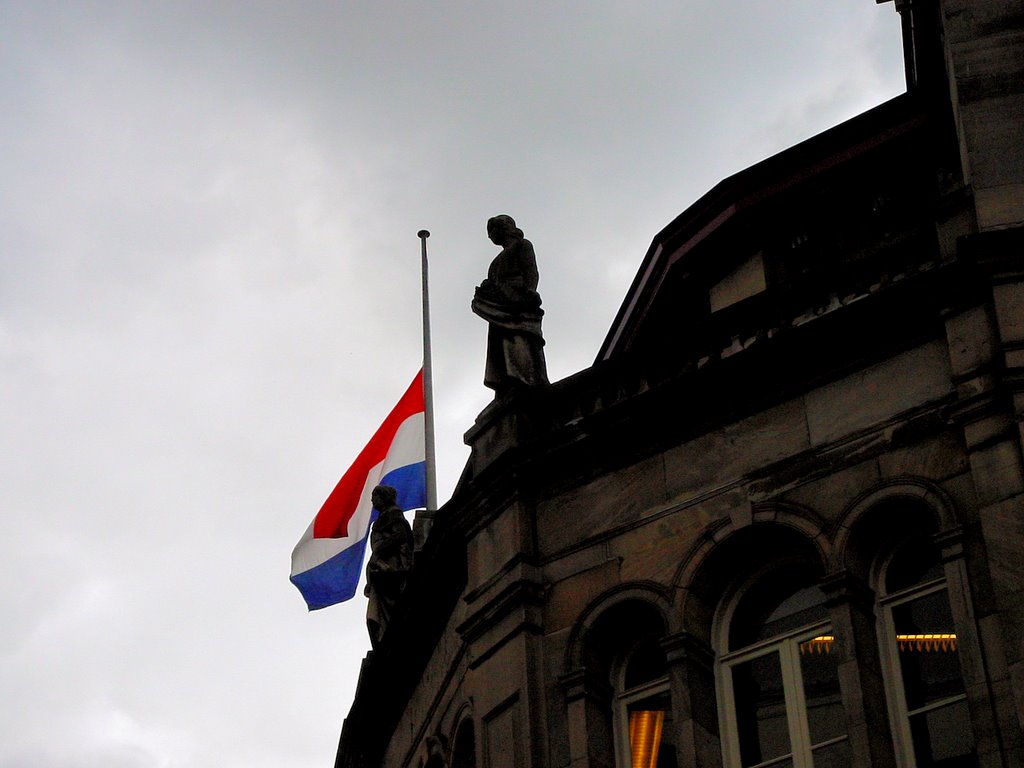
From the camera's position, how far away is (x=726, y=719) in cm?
2103

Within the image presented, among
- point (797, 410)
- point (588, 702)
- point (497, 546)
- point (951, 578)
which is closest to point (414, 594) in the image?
point (497, 546)

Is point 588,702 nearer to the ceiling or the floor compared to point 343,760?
nearer to the floor

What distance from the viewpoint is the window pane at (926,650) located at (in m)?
19.7

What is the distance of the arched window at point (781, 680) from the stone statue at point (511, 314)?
439cm

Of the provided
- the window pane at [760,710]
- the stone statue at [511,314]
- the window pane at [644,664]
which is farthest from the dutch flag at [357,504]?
the window pane at [760,710]

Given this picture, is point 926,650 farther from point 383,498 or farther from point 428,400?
point 428,400

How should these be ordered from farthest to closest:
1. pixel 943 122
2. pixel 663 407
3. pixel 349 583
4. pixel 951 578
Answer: pixel 349 583 < pixel 943 122 < pixel 663 407 < pixel 951 578

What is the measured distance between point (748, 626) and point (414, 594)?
18.4ft

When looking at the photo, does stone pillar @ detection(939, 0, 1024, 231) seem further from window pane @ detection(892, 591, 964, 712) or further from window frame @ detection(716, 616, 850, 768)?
window frame @ detection(716, 616, 850, 768)

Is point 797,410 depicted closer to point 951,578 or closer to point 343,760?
point 951,578

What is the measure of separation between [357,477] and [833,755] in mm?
16066

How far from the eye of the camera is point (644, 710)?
2189 cm

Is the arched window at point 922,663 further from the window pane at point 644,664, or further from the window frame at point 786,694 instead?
the window pane at point 644,664

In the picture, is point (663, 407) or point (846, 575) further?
point (663, 407)
